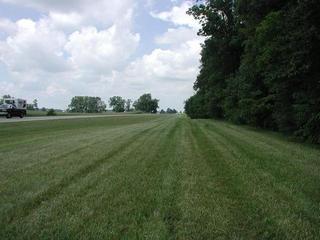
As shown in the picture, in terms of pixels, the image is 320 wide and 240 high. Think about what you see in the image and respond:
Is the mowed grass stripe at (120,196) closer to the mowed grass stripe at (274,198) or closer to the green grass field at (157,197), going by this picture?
the green grass field at (157,197)

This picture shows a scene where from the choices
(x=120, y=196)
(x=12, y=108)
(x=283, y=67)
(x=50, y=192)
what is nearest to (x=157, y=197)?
(x=120, y=196)

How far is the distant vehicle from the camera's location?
137 feet

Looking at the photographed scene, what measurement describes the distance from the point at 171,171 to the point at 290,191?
2755 millimetres

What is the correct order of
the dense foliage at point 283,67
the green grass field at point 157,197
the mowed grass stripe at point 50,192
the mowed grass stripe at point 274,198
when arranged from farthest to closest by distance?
the dense foliage at point 283,67, the mowed grass stripe at point 50,192, the mowed grass stripe at point 274,198, the green grass field at point 157,197

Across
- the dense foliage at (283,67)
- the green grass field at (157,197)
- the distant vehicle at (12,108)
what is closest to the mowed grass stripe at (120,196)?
the green grass field at (157,197)

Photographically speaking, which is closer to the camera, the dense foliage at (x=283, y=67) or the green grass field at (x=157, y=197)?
the green grass field at (x=157, y=197)

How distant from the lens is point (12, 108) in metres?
41.9

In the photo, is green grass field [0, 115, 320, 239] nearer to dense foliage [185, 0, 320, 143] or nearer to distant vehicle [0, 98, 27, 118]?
dense foliage [185, 0, 320, 143]

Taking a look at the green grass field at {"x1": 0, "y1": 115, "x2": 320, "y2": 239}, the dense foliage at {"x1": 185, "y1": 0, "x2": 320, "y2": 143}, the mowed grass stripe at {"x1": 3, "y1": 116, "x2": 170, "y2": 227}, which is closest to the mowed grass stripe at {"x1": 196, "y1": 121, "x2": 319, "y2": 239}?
the green grass field at {"x1": 0, "y1": 115, "x2": 320, "y2": 239}

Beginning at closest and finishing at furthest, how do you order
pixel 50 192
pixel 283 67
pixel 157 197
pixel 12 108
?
1. pixel 157 197
2. pixel 50 192
3. pixel 283 67
4. pixel 12 108

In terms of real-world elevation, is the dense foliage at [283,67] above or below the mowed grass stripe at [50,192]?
above

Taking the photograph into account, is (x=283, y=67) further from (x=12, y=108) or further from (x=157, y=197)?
(x=12, y=108)

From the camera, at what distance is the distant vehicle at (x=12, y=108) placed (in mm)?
41656

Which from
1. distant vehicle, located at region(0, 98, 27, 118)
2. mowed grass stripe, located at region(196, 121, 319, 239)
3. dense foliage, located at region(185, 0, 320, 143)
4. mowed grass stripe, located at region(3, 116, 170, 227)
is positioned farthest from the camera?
distant vehicle, located at region(0, 98, 27, 118)
